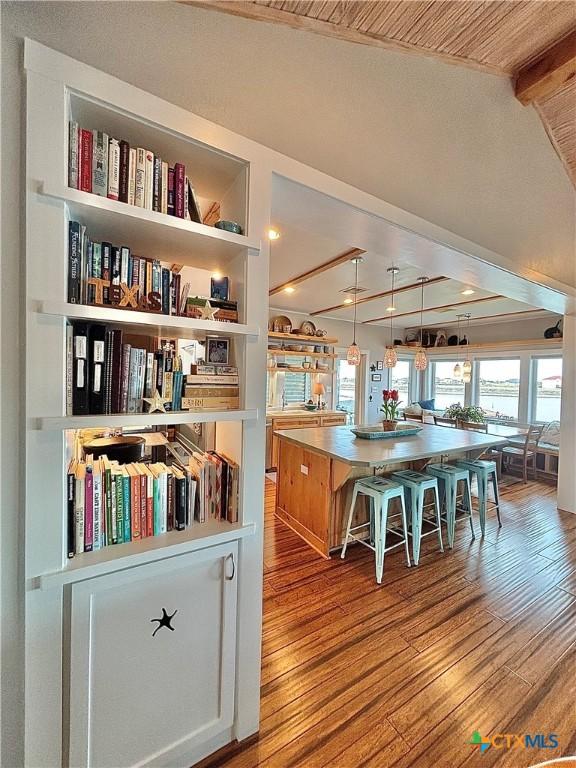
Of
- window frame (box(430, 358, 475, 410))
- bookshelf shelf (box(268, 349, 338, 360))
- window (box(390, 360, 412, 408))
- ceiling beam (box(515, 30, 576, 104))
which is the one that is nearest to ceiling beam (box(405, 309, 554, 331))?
window frame (box(430, 358, 475, 410))

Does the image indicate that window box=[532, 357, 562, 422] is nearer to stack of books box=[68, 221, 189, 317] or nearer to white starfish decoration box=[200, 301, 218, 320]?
white starfish decoration box=[200, 301, 218, 320]

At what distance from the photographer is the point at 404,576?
2441 mm

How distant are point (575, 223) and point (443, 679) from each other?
11.6ft

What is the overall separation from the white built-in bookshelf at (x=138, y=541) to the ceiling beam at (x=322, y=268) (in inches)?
71.8

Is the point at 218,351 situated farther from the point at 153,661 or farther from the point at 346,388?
the point at 346,388

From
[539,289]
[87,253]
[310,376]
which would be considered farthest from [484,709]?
[310,376]

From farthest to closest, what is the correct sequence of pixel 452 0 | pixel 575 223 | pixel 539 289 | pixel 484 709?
1. pixel 539 289
2. pixel 575 223
3. pixel 484 709
4. pixel 452 0

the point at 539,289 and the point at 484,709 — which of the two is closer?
the point at 484,709

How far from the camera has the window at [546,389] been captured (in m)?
5.48

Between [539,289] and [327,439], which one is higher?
[539,289]

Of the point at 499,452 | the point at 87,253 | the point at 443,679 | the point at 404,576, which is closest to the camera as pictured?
the point at 87,253

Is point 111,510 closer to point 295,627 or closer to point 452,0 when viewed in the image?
point 295,627

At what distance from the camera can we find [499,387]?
6277mm

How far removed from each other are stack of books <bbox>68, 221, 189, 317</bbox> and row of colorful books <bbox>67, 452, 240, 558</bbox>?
1.92 ft
